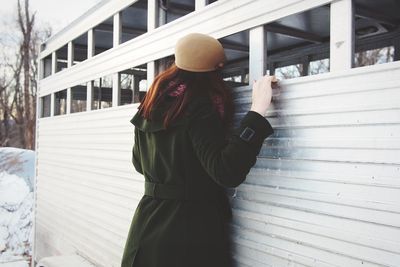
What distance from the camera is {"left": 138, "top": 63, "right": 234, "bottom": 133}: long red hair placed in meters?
2.37

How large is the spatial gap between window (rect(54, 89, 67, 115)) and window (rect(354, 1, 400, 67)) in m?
4.18

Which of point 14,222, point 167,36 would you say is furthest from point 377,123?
point 14,222

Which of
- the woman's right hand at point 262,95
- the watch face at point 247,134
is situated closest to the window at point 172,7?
the woman's right hand at point 262,95

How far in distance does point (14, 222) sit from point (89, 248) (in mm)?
7675

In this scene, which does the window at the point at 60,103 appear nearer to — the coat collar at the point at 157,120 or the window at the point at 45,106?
the window at the point at 45,106

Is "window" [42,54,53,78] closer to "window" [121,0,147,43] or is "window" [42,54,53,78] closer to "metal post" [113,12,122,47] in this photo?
"window" [121,0,147,43]

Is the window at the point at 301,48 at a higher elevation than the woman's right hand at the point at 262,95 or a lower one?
higher

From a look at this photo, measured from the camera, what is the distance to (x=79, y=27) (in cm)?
570

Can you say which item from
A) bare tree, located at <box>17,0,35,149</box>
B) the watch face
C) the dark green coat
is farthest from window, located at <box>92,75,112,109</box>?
bare tree, located at <box>17,0,35,149</box>

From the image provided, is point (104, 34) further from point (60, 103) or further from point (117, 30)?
point (60, 103)

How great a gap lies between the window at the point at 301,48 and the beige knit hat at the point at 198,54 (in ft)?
3.34

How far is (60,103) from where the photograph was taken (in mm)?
6676

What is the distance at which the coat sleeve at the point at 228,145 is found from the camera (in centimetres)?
210

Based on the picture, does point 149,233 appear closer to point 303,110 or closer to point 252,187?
point 252,187
